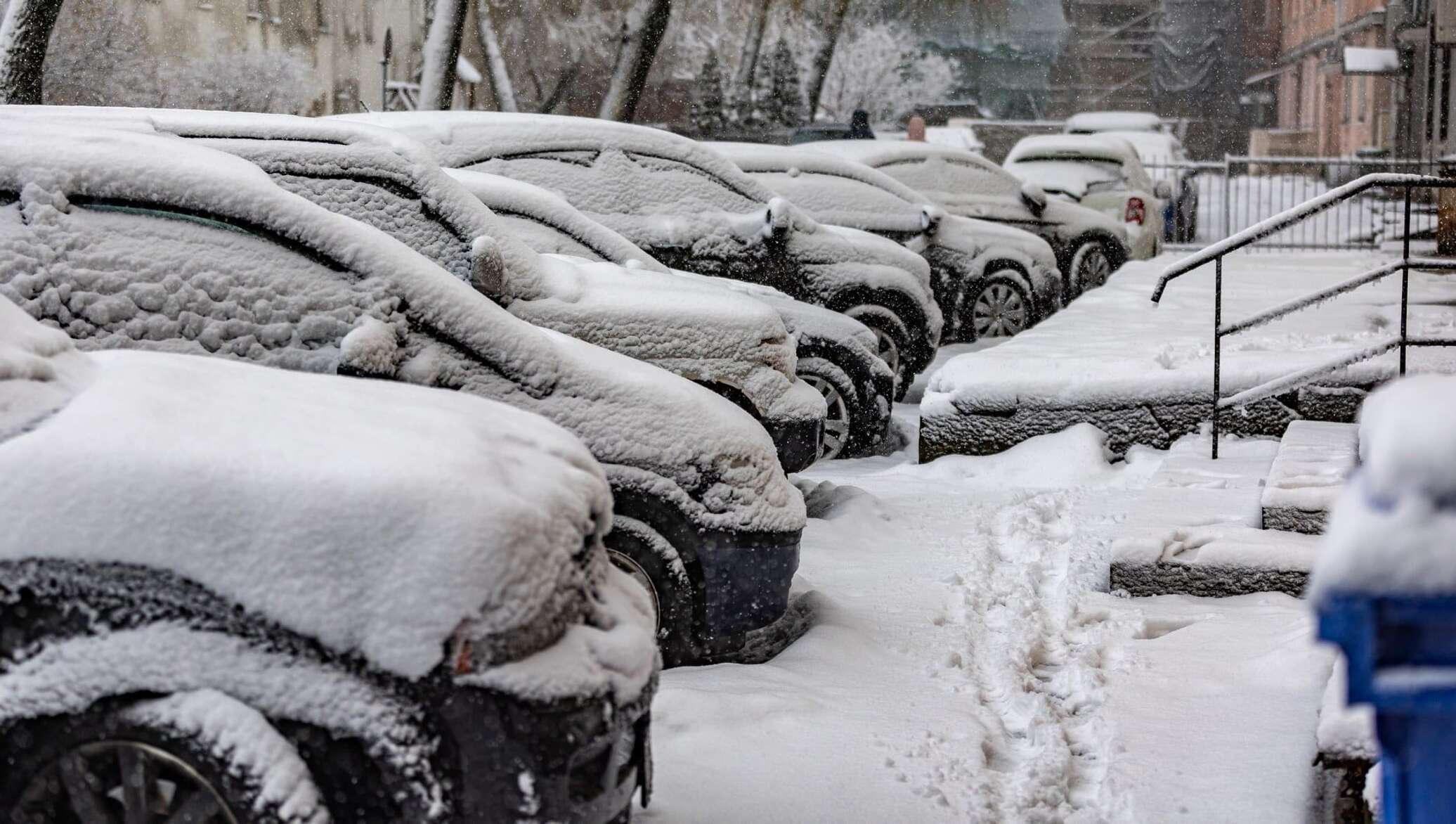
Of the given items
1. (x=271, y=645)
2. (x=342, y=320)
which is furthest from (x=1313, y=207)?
(x=271, y=645)

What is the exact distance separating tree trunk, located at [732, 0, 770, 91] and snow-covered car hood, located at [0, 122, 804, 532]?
86.3 ft

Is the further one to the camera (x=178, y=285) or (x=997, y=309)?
(x=997, y=309)

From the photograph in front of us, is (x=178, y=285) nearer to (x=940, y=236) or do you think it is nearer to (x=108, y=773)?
(x=108, y=773)

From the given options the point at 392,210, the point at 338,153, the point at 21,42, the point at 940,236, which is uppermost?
the point at 21,42

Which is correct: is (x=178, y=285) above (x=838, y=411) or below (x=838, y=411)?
above

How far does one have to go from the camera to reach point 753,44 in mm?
34969

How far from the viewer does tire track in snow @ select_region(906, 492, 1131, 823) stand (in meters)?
4.48

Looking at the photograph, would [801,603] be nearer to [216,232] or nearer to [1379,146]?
[216,232]

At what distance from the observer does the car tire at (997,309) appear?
45.2 ft

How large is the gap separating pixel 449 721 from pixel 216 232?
2.42 metres

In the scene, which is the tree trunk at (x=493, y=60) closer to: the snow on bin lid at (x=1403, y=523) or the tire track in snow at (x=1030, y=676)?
the tire track in snow at (x=1030, y=676)

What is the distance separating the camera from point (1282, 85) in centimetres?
5803

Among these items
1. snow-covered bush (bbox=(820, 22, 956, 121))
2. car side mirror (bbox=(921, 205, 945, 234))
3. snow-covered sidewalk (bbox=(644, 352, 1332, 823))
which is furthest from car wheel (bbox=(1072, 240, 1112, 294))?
snow-covered bush (bbox=(820, 22, 956, 121))

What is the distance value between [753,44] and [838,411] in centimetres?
2698
